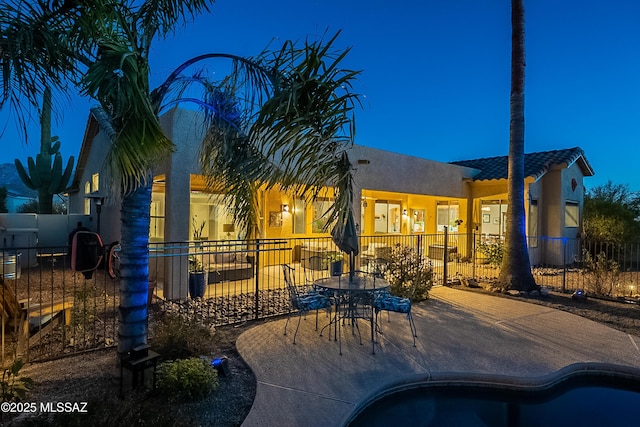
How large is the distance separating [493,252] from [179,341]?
11343 millimetres

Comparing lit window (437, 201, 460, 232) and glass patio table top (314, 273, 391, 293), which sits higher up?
lit window (437, 201, 460, 232)

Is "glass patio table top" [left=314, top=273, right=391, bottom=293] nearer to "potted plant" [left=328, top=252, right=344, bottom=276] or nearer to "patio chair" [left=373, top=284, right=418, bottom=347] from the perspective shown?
"patio chair" [left=373, top=284, right=418, bottom=347]

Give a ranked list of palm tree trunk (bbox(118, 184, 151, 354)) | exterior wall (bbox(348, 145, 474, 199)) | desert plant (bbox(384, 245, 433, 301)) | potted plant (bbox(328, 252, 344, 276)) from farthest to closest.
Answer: exterior wall (bbox(348, 145, 474, 199))
potted plant (bbox(328, 252, 344, 276))
desert plant (bbox(384, 245, 433, 301))
palm tree trunk (bbox(118, 184, 151, 354))

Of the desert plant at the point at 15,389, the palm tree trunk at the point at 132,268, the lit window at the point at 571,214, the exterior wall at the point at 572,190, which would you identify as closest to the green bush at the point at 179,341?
the palm tree trunk at the point at 132,268

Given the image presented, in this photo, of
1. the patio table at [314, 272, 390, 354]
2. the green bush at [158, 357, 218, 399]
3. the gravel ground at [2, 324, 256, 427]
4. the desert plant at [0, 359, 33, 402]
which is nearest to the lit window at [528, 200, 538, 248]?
the patio table at [314, 272, 390, 354]

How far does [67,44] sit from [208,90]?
1.48 metres

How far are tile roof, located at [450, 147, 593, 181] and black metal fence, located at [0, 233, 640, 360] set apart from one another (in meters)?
2.69

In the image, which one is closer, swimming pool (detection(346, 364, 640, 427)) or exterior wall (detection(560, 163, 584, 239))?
swimming pool (detection(346, 364, 640, 427))

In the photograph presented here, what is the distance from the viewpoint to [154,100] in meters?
3.76

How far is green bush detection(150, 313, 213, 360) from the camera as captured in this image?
4.02m

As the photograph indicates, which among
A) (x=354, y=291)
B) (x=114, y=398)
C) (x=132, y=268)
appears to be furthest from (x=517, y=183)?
(x=114, y=398)

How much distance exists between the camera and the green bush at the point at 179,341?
4.02 metres

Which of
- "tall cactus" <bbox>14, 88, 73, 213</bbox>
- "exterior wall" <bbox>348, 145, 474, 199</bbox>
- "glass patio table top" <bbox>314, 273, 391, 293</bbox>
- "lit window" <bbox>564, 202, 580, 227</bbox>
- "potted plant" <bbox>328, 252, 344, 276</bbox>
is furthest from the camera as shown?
"tall cactus" <bbox>14, 88, 73, 213</bbox>

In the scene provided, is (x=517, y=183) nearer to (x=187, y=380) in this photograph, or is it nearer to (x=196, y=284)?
(x=196, y=284)
